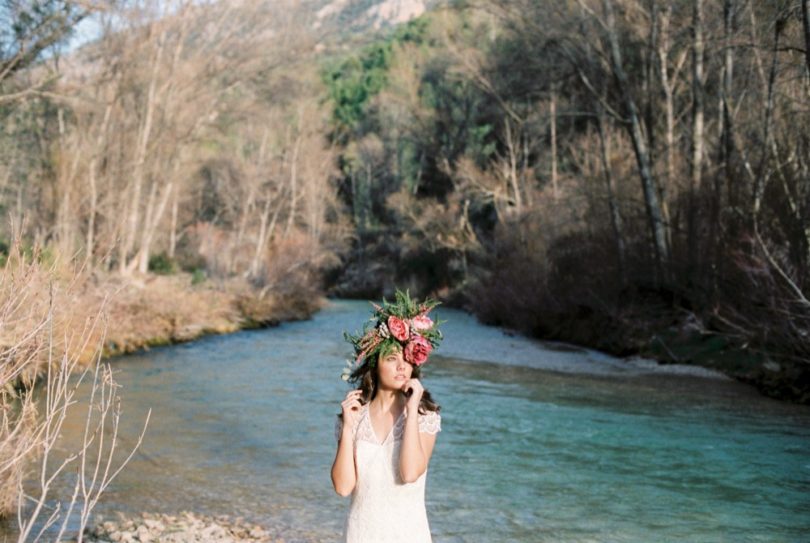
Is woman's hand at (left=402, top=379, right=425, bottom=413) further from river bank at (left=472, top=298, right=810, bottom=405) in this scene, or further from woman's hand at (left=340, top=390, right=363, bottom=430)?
river bank at (left=472, top=298, right=810, bottom=405)

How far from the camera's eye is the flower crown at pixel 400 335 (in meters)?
3.95

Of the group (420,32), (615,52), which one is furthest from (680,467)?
(420,32)

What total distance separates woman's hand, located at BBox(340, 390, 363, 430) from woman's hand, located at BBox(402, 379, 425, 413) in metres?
0.22

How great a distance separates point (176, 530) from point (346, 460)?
4118mm

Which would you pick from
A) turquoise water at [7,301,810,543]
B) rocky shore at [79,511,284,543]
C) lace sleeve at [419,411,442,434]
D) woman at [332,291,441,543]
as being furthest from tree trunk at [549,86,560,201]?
lace sleeve at [419,411,442,434]

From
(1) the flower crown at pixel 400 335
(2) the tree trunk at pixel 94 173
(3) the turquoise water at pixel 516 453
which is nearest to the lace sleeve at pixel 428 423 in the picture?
(1) the flower crown at pixel 400 335

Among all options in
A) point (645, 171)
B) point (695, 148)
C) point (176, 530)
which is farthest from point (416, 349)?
point (645, 171)

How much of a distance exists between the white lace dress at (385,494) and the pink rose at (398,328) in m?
0.34

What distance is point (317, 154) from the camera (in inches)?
2026

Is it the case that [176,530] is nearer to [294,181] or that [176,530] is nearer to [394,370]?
[394,370]

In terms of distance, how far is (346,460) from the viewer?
12.6 ft

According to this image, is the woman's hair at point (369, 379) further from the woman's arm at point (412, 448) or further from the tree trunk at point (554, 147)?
the tree trunk at point (554, 147)

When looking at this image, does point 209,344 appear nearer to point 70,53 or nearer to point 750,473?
point 70,53

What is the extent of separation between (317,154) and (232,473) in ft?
140
